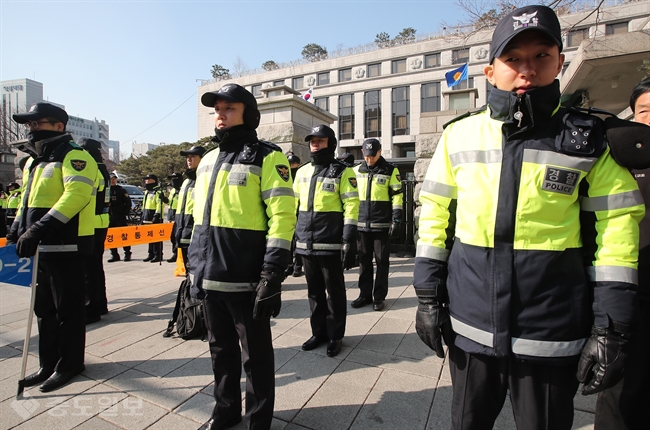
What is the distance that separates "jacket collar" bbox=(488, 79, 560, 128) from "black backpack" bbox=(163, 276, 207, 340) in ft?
11.0

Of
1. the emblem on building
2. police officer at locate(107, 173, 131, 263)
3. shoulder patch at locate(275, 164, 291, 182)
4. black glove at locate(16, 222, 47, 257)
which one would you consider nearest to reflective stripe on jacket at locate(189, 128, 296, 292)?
shoulder patch at locate(275, 164, 291, 182)

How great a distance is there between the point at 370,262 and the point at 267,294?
3.22m

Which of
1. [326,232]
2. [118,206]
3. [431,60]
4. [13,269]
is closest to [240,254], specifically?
[326,232]

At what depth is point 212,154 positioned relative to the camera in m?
2.61

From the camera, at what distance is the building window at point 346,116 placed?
148ft

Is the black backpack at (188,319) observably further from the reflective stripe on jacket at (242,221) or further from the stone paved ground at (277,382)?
the reflective stripe on jacket at (242,221)

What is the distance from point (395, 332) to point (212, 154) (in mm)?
2890

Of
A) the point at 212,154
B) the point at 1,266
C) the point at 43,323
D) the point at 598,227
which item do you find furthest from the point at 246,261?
the point at 1,266

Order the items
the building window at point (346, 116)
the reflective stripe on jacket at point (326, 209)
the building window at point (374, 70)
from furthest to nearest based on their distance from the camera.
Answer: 1. the building window at point (346, 116)
2. the building window at point (374, 70)
3. the reflective stripe on jacket at point (326, 209)

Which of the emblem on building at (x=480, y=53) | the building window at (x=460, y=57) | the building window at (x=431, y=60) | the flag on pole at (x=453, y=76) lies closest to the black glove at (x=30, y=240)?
the flag on pole at (x=453, y=76)

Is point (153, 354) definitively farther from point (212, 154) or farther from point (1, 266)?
point (212, 154)

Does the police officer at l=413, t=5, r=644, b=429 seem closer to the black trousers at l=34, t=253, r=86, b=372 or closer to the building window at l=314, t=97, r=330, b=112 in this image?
the black trousers at l=34, t=253, r=86, b=372

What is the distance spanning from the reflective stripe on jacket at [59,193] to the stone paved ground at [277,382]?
123 centimetres

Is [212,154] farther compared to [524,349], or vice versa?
[212,154]
